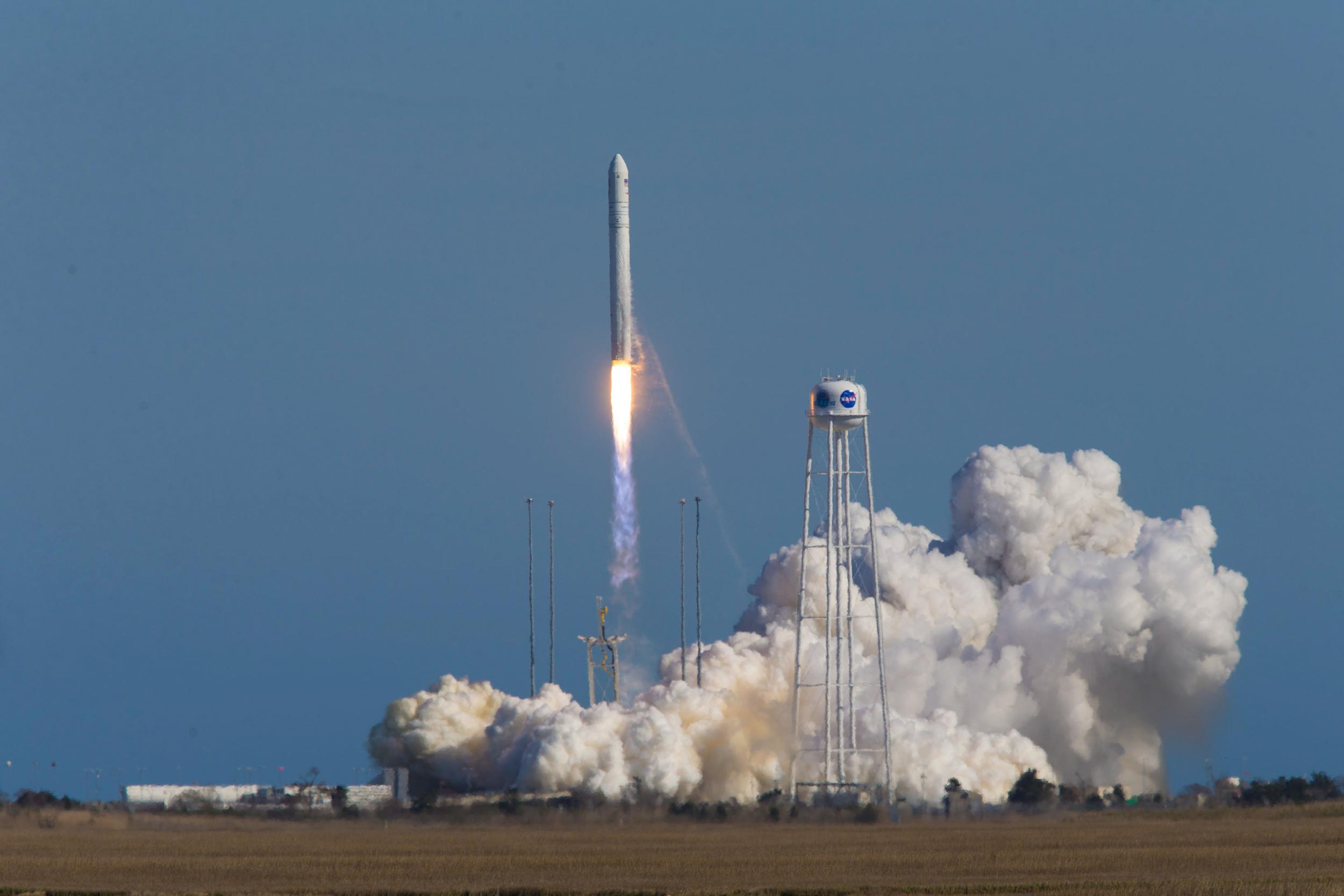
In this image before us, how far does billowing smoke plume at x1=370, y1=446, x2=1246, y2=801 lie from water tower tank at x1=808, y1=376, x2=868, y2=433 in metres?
9.20

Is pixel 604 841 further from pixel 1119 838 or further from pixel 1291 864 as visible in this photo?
pixel 1291 864

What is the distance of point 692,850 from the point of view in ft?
282

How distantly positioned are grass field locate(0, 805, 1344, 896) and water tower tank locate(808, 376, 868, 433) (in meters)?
15.7

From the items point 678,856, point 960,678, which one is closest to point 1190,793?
point 960,678

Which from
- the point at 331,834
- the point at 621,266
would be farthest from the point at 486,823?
the point at 621,266

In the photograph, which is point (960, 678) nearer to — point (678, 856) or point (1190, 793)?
point (1190, 793)

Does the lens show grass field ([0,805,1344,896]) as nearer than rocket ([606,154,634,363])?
Yes

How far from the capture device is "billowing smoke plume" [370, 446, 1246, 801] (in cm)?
10656

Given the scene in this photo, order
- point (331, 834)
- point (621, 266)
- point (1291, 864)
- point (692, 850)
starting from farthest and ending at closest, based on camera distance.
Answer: point (621, 266) → point (331, 834) → point (692, 850) → point (1291, 864)

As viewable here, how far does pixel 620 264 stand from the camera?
105 metres

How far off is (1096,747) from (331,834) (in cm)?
3617

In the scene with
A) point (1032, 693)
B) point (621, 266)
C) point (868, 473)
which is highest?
point (621, 266)

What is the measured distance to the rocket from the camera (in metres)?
105

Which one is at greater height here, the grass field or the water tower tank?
the water tower tank
